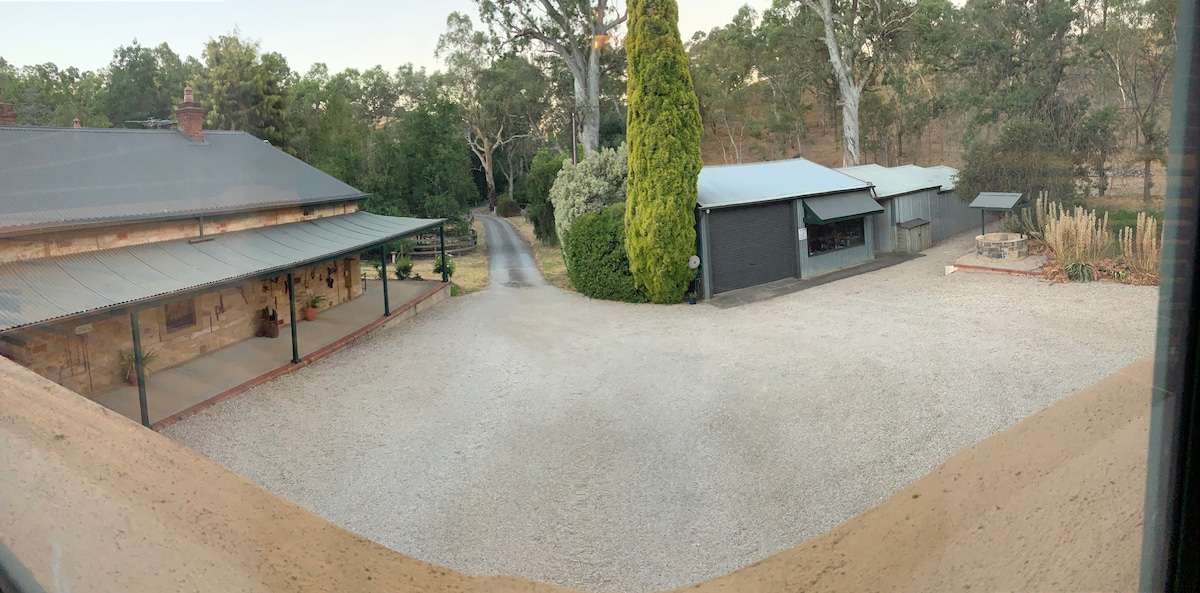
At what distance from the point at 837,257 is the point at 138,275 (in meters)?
8.84

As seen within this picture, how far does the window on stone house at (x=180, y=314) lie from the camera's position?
268cm

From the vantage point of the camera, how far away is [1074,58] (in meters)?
2.44

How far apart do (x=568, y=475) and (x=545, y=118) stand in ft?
38.7

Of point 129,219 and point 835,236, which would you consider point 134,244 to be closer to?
point 129,219

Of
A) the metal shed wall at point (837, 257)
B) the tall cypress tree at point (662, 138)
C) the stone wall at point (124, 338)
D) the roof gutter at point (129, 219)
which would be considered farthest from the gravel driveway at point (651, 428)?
the metal shed wall at point (837, 257)

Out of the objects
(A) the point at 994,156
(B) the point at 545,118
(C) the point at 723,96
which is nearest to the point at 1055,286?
(A) the point at 994,156

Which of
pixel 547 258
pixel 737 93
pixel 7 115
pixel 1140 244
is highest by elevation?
pixel 737 93

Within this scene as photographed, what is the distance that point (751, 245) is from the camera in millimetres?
8773

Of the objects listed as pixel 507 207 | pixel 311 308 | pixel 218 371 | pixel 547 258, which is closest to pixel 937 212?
pixel 547 258

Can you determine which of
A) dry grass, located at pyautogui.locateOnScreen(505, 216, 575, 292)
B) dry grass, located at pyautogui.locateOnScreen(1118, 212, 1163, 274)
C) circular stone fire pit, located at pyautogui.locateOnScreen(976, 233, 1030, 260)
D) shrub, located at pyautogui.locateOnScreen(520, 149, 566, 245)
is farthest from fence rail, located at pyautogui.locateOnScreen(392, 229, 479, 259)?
dry grass, located at pyautogui.locateOnScreen(1118, 212, 1163, 274)

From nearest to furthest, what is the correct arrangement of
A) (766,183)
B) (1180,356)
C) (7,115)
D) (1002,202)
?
1. (1180,356)
2. (7,115)
3. (1002,202)
4. (766,183)

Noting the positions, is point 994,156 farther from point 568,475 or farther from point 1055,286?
point 568,475

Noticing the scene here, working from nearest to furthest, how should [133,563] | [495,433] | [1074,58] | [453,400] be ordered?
[133,563]
[1074,58]
[495,433]
[453,400]

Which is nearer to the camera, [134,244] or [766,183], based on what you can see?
[134,244]
